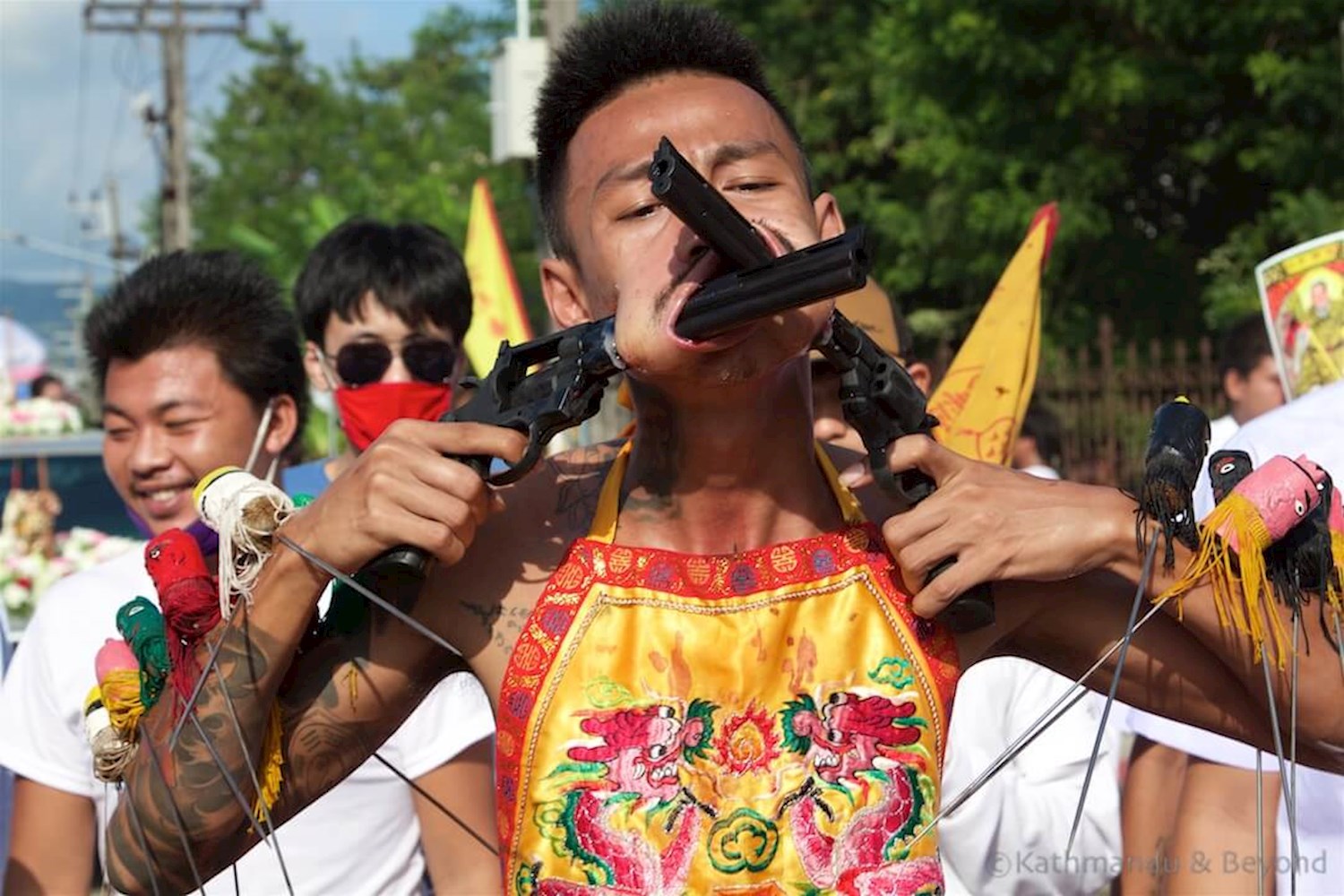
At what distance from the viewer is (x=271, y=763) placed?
97.5 inches

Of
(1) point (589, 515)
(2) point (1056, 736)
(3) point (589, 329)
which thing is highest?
(3) point (589, 329)

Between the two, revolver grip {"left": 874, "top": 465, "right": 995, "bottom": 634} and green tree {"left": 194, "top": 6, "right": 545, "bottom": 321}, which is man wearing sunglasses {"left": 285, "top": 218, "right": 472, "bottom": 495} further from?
green tree {"left": 194, "top": 6, "right": 545, "bottom": 321}

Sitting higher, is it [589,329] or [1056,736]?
[589,329]

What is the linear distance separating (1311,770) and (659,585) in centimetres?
131

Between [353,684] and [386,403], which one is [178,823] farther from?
[386,403]

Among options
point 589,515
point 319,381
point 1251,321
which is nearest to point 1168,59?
point 1251,321

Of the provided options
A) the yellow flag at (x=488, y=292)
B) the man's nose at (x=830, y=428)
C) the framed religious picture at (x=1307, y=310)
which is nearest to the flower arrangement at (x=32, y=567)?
the yellow flag at (x=488, y=292)

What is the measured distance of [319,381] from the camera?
494 cm

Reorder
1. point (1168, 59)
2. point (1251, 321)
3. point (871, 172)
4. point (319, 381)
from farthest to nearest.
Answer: point (871, 172), point (1168, 59), point (1251, 321), point (319, 381)

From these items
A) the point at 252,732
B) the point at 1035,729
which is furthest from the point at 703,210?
the point at 252,732

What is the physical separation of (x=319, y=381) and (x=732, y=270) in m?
2.81

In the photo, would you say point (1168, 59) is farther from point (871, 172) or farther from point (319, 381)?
point (319, 381)

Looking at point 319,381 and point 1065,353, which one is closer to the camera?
point 319,381

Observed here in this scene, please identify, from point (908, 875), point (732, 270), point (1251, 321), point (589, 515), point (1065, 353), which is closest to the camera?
point (732, 270)
